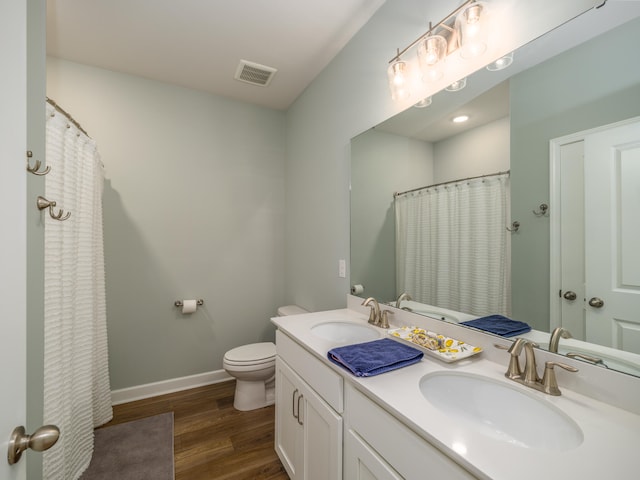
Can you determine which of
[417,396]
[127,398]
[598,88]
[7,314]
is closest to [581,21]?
[598,88]

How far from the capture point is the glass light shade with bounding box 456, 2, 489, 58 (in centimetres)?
113

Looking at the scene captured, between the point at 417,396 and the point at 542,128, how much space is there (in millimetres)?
980

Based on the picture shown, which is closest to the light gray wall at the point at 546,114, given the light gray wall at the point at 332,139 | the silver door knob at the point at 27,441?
the light gray wall at the point at 332,139

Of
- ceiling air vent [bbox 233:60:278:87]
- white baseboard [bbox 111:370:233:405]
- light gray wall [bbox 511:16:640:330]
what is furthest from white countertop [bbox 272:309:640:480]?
ceiling air vent [bbox 233:60:278:87]

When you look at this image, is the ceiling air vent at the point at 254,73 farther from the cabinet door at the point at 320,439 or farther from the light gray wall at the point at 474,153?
the cabinet door at the point at 320,439

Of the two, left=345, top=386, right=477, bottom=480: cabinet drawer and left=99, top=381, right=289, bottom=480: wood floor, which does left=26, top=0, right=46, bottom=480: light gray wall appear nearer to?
left=99, top=381, right=289, bottom=480: wood floor

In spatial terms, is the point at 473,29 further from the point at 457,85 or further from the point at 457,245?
the point at 457,245

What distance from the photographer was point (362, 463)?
3.03ft

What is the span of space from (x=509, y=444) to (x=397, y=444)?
10.9 inches

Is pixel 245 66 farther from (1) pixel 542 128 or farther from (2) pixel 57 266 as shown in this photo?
(1) pixel 542 128

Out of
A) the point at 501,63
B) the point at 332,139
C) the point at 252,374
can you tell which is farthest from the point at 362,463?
the point at 332,139

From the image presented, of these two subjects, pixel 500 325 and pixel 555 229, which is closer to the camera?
pixel 555 229

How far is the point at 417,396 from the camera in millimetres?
826

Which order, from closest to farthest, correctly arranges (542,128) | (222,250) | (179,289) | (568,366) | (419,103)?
(568,366) < (542,128) < (419,103) < (179,289) < (222,250)
